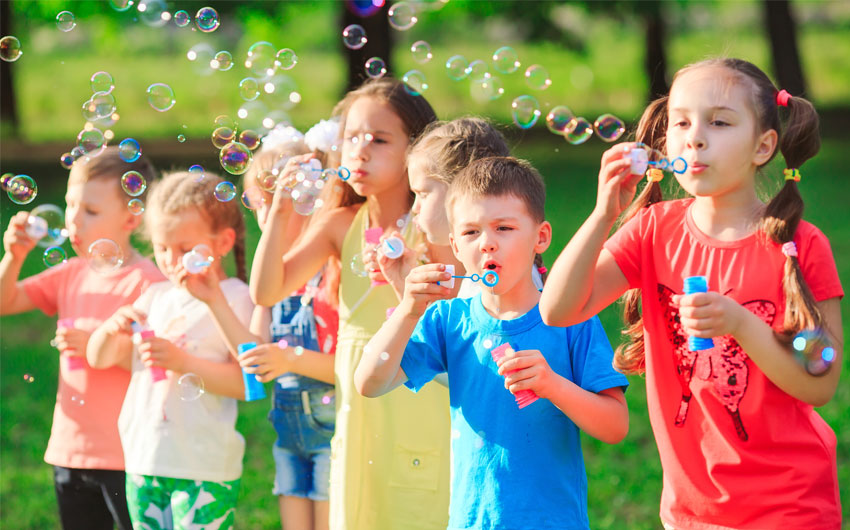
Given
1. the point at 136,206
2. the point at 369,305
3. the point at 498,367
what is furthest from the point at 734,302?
the point at 136,206

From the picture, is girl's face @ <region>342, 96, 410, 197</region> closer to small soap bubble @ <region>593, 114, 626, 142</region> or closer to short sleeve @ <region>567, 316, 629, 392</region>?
small soap bubble @ <region>593, 114, 626, 142</region>

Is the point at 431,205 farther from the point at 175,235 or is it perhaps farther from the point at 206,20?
the point at 206,20

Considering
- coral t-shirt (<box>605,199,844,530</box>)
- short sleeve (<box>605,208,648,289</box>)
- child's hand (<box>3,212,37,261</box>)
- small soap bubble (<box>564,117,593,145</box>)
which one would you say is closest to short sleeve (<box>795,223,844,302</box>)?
coral t-shirt (<box>605,199,844,530</box>)

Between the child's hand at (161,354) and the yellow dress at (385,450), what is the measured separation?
50 centimetres

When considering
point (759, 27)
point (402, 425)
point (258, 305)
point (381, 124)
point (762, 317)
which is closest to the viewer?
point (762, 317)

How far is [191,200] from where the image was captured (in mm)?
Answer: 3203

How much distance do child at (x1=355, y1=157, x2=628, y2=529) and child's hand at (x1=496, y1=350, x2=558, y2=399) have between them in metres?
0.06

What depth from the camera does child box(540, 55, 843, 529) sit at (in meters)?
2.16

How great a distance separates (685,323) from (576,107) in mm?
17123

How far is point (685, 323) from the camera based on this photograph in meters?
2.04

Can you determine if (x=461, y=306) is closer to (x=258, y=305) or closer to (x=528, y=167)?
(x=528, y=167)

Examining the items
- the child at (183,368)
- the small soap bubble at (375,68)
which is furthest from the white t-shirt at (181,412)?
the small soap bubble at (375,68)

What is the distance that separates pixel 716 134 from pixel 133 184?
1.85 metres

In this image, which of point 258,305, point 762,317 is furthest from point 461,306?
point 258,305
